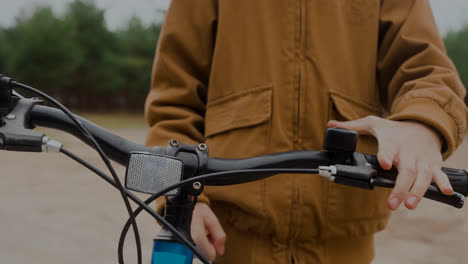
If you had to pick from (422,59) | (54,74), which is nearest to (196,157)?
(422,59)

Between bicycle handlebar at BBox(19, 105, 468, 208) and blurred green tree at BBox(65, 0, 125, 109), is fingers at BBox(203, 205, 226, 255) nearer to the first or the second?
bicycle handlebar at BBox(19, 105, 468, 208)

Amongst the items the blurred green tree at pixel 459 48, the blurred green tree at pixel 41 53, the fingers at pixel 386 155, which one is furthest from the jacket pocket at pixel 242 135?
the blurred green tree at pixel 41 53

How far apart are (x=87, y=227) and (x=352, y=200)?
3729 millimetres

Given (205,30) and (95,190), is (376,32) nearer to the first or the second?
(205,30)

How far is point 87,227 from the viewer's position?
14.6 ft

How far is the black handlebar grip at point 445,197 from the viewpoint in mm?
839

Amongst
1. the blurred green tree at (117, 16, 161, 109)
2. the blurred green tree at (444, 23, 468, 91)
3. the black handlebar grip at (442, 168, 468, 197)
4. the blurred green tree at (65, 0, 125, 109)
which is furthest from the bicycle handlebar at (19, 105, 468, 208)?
the blurred green tree at (117, 16, 161, 109)

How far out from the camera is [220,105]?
1477mm

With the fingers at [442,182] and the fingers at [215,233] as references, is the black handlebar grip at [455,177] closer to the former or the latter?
the fingers at [442,182]

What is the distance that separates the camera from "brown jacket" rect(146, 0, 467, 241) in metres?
1.38

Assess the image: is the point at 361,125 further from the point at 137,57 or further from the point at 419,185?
the point at 137,57

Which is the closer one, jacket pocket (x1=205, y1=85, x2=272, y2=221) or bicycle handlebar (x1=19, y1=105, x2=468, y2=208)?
bicycle handlebar (x1=19, y1=105, x2=468, y2=208)

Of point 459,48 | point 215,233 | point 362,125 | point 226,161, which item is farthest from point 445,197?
point 459,48

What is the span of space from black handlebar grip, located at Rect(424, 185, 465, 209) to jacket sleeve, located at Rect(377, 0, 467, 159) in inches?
8.3
